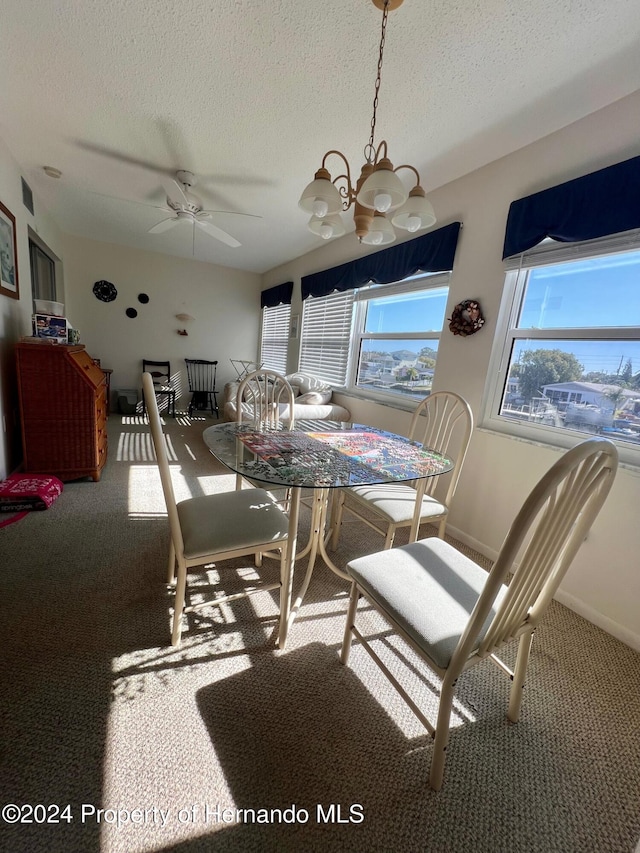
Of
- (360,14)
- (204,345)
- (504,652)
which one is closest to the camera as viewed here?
(360,14)

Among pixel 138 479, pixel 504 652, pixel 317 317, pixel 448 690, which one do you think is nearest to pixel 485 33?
pixel 448 690

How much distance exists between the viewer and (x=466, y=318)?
2.27m

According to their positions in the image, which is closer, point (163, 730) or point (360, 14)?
point (163, 730)

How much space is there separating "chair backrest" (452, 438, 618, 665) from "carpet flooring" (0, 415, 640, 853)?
454 millimetres

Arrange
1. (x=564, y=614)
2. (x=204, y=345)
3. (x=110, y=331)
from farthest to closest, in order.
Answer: (x=204, y=345) → (x=110, y=331) → (x=564, y=614)

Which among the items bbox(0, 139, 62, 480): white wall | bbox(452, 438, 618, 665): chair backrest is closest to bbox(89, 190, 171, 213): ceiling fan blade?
bbox(0, 139, 62, 480): white wall

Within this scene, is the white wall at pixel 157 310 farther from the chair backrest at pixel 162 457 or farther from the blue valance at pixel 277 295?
the chair backrest at pixel 162 457

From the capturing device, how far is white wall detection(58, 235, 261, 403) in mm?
5066

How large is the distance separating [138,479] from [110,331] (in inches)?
142

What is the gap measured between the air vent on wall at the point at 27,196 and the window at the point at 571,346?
413 cm

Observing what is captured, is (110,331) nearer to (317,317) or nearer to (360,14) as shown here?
(317,317)

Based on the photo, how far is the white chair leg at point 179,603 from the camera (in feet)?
4.15

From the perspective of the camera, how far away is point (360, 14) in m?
1.34

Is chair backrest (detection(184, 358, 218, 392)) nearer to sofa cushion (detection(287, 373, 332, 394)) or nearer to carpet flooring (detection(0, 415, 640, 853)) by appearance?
sofa cushion (detection(287, 373, 332, 394))
